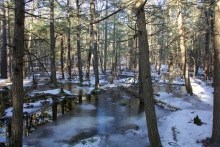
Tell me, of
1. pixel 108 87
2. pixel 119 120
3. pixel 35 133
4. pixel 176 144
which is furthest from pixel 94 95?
pixel 176 144

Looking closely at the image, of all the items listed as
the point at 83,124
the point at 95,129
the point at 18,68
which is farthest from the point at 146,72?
the point at 83,124

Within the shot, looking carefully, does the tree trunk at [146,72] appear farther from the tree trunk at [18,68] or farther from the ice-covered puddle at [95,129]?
the tree trunk at [18,68]

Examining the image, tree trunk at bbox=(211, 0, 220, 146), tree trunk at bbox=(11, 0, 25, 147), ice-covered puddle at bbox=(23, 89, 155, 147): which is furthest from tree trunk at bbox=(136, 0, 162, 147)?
tree trunk at bbox=(11, 0, 25, 147)

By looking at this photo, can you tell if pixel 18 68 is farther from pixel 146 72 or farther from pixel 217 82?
pixel 217 82

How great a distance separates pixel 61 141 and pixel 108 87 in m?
12.2

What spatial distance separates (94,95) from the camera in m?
15.4

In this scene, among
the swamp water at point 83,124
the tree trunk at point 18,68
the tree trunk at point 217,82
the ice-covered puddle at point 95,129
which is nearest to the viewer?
the tree trunk at point 18,68

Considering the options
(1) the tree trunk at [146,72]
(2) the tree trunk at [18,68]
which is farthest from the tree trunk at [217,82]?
(2) the tree trunk at [18,68]

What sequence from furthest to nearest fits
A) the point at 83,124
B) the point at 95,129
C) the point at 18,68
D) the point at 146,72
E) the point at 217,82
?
the point at 83,124 → the point at 95,129 → the point at 217,82 → the point at 146,72 → the point at 18,68

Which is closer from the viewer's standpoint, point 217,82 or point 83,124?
point 217,82

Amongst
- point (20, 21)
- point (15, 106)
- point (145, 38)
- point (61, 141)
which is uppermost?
point (20, 21)

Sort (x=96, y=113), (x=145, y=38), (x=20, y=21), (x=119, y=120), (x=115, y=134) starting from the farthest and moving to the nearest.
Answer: (x=96, y=113) < (x=119, y=120) < (x=115, y=134) < (x=145, y=38) < (x=20, y=21)

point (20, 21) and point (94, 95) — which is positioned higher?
point (20, 21)

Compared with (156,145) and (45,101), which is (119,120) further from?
(45,101)
